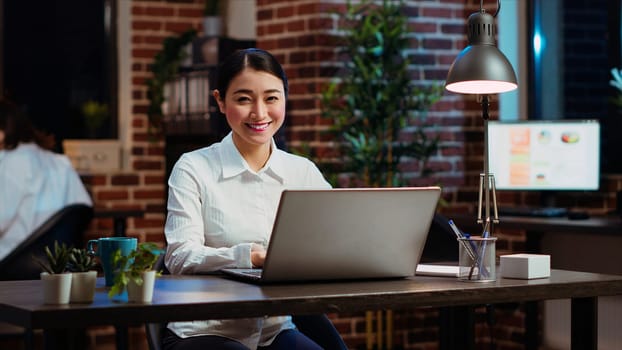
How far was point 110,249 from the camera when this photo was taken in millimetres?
2176

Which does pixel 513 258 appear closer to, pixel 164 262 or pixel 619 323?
pixel 164 262

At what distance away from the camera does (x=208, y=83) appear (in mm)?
5129

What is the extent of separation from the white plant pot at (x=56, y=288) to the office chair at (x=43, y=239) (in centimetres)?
259

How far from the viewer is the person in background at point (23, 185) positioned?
491 cm

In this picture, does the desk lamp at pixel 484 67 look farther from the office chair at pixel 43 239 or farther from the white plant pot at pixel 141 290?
the office chair at pixel 43 239

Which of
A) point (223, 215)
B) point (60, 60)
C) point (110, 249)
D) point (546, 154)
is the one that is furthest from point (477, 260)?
point (60, 60)

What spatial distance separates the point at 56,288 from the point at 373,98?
2953mm

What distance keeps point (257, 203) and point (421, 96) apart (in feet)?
7.87

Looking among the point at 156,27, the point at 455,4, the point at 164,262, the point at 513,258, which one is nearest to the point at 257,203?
the point at 164,262

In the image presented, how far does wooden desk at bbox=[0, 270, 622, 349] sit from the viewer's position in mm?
1882

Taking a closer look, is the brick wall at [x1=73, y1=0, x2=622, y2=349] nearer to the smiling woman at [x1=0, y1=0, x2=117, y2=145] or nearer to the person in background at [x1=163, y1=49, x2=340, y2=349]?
the smiling woman at [x1=0, y1=0, x2=117, y2=145]

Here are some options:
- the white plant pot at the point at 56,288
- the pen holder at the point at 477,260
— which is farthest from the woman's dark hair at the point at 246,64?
the white plant pot at the point at 56,288

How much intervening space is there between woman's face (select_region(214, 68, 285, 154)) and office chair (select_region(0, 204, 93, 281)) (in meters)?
2.01

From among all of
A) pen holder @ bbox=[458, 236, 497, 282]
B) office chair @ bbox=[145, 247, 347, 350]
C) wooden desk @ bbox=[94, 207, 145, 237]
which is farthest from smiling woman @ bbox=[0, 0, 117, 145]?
pen holder @ bbox=[458, 236, 497, 282]
